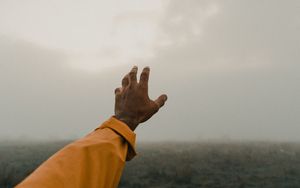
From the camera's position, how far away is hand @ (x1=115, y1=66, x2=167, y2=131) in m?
2.11

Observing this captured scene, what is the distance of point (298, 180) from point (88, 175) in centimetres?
1975

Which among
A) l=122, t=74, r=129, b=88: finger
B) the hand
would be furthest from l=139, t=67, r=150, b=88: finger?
l=122, t=74, r=129, b=88: finger

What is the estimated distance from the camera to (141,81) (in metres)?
2.11

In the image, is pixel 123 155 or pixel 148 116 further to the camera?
pixel 148 116

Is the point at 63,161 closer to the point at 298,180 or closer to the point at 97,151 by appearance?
the point at 97,151

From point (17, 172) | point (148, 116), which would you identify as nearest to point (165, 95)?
point (148, 116)

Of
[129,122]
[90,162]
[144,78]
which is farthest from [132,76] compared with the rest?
[90,162]

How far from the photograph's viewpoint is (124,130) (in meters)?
1.95

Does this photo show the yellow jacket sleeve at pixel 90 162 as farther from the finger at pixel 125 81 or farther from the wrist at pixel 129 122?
the finger at pixel 125 81

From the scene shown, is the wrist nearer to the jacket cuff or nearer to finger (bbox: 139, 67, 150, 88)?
the jacket cuff

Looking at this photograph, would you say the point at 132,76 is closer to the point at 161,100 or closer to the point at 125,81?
the point at 125,81

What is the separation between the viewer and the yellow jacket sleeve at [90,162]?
158 centimetres

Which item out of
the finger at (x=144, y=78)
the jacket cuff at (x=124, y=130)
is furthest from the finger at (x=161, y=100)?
the jacket cuff at (x=124, y=130)

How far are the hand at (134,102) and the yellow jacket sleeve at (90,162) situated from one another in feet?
0.60
